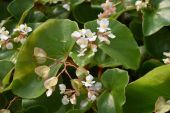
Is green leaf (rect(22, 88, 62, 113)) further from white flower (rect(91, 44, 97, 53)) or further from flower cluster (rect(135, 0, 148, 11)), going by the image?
flower cluster (rect(135, 0, 148, 11))

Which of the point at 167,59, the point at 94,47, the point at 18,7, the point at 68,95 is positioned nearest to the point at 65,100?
the point at 68,95

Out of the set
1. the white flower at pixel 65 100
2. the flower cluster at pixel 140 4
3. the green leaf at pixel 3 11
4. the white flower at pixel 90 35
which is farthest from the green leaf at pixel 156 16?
the green leaf at pixel 3 11

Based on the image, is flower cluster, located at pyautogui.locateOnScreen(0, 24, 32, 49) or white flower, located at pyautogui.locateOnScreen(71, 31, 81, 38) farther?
flower cluster, located at pyautogui.locateOnScreen(0, 24, 32, 49)

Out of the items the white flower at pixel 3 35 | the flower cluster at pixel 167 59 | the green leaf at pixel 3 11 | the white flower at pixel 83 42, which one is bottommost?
the green leaf at pixel 3 11

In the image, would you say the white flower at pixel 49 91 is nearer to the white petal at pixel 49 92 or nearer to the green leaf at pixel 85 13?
the white petal at pixel 49 92

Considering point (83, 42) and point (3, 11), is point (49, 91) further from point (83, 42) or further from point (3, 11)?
point (3, 11)

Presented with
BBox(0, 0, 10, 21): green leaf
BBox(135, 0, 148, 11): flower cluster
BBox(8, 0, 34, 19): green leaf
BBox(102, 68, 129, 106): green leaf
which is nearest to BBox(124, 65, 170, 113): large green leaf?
BBox(102, 68, 129, 106): green leaf

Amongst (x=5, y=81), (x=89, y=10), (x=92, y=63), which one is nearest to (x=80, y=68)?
(x=92, y=63)

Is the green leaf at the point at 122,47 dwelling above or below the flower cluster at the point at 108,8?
below
